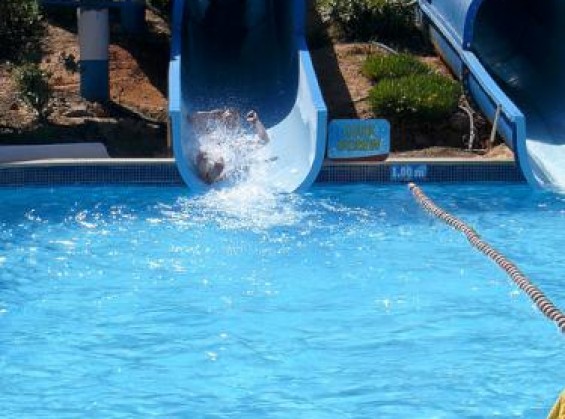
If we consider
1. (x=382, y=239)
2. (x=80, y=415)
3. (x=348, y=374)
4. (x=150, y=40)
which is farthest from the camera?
(x=150, y=40)

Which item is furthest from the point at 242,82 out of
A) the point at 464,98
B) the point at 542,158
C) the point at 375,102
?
the point at 542,158

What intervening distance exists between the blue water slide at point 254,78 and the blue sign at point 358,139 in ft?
0.70

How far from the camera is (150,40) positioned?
14.9 metres

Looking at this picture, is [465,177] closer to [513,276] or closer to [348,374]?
[513,276]

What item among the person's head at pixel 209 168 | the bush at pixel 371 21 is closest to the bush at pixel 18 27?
the person's head at pixel 209 168

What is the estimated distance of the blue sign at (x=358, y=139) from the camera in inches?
430

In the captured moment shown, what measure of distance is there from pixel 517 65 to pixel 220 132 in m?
4.45

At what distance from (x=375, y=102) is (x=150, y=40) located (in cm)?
368

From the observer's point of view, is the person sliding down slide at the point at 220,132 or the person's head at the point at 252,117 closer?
the person sliding down slide at the point at 220,132

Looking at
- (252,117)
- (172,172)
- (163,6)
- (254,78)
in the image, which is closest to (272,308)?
(172,172)

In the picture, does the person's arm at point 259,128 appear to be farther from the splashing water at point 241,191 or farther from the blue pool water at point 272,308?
the blue pool water at point 272,308

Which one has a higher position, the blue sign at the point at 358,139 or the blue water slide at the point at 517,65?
the blue water slide at the point at 517,65

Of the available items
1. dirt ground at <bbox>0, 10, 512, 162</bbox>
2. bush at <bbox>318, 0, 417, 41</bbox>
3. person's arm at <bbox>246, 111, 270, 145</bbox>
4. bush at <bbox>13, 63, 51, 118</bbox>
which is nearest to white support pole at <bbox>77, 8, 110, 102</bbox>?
dirt ground at <bbox>0, 10, 512, 162</bbox>

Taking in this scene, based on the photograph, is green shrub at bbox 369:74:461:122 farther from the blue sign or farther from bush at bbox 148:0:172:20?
bush at bbox 148:0:172:20
